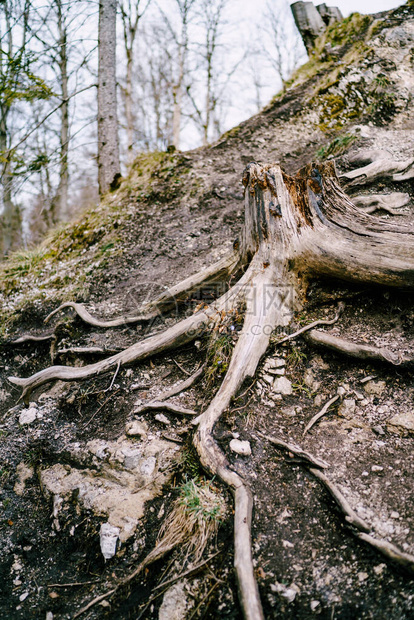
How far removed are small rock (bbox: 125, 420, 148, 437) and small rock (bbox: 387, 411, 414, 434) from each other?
6.54 feet

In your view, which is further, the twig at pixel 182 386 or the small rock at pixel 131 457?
the twig at pixel 182 386

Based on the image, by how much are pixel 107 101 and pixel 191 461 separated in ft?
24.3

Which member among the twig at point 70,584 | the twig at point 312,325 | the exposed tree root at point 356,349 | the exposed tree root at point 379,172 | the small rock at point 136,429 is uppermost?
the exposed tree root at point 379,172


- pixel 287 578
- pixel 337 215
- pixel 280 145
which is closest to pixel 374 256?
pixel 337 215

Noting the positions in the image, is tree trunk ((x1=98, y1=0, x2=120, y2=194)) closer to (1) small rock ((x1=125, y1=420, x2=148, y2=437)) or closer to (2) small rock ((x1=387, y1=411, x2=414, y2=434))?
(1) small rock ((x1=125, y1=420, x2=148, y2=437))

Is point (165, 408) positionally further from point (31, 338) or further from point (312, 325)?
point (31, 338)

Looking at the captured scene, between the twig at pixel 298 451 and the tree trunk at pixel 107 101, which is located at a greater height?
the tree trunk at pixel 107 101

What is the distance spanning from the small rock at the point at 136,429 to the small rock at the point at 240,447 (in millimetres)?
839

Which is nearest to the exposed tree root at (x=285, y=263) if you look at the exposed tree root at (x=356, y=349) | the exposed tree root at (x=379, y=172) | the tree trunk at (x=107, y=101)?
the exposed tree root at (x=356, y=349)

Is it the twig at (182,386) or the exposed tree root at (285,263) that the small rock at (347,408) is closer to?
the exposed tree root at (285,263)

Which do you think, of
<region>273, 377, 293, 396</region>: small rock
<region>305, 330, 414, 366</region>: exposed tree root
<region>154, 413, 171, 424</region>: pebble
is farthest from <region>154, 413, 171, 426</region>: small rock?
<region>305, 330, 414, 366</region>: exposed tree root

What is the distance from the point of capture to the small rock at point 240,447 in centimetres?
254

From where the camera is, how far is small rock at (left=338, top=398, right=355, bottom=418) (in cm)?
271

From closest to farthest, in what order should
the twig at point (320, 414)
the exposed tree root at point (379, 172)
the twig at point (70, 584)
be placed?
the twig at point (70, 584)
the twig at point (320, 414)
the exposed tree root at point (379, 172)
